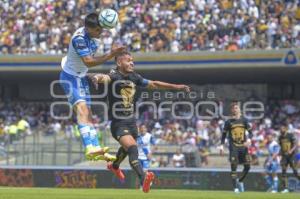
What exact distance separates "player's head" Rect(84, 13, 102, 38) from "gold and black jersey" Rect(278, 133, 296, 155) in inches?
442

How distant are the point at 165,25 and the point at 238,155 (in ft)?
43.9

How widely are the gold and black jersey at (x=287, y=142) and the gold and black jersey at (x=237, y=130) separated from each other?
122 inches

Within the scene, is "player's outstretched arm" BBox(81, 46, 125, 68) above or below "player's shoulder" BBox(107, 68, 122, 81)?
above

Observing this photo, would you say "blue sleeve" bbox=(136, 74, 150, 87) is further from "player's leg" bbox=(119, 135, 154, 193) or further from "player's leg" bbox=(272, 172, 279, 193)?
"player's leg" bbox=(272, 172, 279, 193)

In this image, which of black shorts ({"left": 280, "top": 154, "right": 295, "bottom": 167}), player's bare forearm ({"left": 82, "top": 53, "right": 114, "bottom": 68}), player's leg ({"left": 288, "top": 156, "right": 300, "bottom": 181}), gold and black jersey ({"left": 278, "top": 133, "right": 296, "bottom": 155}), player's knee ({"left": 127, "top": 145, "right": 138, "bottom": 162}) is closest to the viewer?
player's bare forearm ({"left": 82, "top": 53, "right": 114, "bottom": 68})

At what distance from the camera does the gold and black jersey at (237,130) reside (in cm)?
1811

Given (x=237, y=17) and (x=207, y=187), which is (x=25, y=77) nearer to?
(x=237, y=17)

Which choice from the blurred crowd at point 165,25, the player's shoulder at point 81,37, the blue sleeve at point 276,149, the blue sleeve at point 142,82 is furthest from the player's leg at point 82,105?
the blurred crowd at point 165,25

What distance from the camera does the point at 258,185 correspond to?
2125 centimetres

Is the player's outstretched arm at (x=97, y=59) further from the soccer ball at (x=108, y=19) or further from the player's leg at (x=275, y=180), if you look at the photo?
the player's leg at (x=275, y=180)

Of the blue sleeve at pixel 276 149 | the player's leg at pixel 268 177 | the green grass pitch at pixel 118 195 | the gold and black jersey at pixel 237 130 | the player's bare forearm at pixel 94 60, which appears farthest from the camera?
the blue sleeve at pixel 276 149

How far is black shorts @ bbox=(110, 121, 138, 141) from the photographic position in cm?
1148

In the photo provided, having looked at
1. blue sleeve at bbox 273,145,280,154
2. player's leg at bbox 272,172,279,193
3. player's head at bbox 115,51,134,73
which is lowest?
player's leg at bbox 272,172,279,193

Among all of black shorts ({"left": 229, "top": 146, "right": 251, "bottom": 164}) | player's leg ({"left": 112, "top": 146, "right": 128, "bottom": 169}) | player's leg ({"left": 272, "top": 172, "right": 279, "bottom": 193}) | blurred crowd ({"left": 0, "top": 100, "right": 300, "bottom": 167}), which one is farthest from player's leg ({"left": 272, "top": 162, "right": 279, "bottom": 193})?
player's leg ({"left": 112, "top": 146, "right": 128, "bottom": 169})
